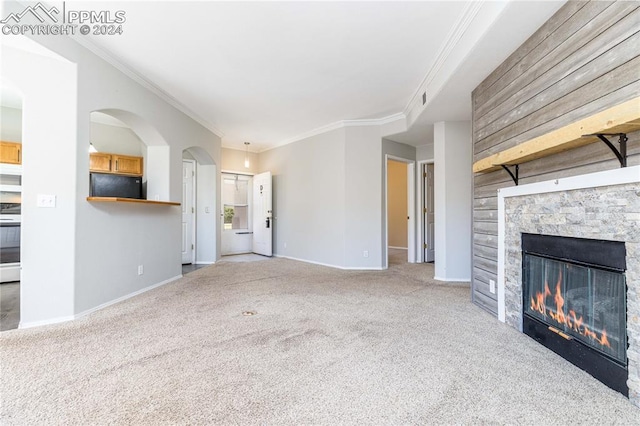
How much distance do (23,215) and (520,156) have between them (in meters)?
4.21

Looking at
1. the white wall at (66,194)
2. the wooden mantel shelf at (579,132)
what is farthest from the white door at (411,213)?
the white wall at (66,194)

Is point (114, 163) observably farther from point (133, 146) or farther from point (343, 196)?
point (343, 196)

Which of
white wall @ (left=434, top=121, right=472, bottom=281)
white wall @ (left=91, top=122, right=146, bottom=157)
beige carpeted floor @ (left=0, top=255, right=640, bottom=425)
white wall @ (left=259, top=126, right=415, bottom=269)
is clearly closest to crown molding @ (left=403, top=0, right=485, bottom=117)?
white wall @ (left=434, top=121, right=472, bottom=281)

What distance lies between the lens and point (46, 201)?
106 inches

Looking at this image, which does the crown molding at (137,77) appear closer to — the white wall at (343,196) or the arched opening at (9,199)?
the arched opening at (9,199)

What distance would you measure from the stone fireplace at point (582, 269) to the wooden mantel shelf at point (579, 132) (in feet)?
0.71

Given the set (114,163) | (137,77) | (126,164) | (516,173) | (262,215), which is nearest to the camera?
(516,173)

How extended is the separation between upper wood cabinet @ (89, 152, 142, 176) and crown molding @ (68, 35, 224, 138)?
54.9 inches

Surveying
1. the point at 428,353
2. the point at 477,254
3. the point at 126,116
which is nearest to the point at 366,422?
the point at 428,353

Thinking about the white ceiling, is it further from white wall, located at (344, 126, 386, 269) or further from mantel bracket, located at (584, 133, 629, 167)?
mantel bracket, located at (584, 133, 629, 167)

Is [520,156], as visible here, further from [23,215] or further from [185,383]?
[23,215]

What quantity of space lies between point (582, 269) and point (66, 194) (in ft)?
14.0

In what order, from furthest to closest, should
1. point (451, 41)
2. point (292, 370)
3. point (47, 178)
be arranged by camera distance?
point (451, 41), point (47, 178), point (292, 370)

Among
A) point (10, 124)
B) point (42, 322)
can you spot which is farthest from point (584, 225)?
point (10, 124)
